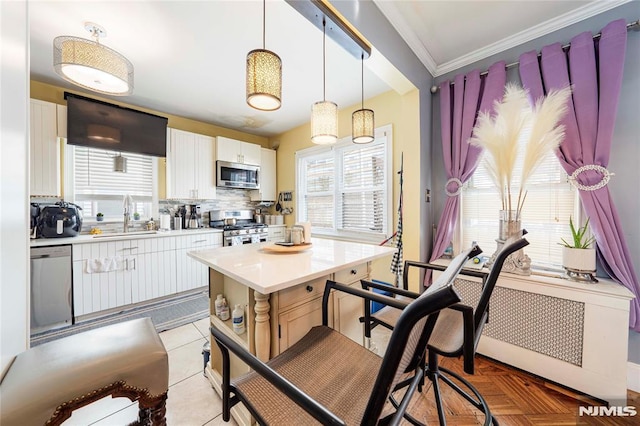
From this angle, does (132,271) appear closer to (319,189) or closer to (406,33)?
(319,189)

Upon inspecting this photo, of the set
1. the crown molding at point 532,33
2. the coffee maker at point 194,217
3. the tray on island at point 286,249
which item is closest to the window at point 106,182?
the coffee maker at point 194,217

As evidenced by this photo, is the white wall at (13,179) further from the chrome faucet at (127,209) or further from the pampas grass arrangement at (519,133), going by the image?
the pampas grass arrangement at (519,133)

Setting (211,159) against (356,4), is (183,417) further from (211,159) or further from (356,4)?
(211,159)

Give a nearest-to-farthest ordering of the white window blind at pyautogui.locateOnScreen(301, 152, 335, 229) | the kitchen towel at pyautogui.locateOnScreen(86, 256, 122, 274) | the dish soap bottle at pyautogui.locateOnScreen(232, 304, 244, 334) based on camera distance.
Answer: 1. the dish soap bottle at pyautogui.locateOnScreen(232, 304, 244, 334)
2. the kitchen towel at pyautogui.locateOnScreen(86, 256, 122, 274)
3. the white window blind at pyautogui.locateOnScreen(301, 152, 335, 229)

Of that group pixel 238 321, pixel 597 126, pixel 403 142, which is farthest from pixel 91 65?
pixel 597 126

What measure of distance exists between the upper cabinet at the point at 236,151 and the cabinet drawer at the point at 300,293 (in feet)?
10.6

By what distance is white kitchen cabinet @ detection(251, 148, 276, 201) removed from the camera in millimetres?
4348

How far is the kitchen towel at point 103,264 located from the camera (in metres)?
2.47

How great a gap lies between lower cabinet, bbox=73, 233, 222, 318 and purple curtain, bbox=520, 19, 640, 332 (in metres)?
4.12

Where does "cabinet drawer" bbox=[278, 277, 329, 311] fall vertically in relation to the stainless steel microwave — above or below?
below

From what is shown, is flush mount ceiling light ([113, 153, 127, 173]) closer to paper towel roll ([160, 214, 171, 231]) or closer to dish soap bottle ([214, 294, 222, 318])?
paper towel roll ([160, 214, 171, 231])

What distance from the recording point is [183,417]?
52.6 inches

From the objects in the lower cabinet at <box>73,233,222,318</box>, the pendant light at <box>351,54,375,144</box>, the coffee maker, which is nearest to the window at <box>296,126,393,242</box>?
the pendant light at <box>351,54,375,144</box>

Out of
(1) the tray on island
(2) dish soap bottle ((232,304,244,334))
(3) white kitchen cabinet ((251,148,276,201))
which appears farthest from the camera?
(3) white kitchen cabinet ((251,148,276,201))
